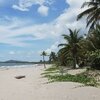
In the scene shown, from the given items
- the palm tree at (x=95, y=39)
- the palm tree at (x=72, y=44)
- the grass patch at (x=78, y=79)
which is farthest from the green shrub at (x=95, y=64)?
the palm tree at (x=72, y=44)

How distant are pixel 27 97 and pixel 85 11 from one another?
19793mm

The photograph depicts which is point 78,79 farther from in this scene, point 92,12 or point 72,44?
point 72,44

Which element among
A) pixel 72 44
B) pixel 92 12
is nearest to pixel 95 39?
pixel 92 12

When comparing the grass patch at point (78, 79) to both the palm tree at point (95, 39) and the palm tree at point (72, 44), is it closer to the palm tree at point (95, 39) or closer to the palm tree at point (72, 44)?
the palm tree at point (95, 39)

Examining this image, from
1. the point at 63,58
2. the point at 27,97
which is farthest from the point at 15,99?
the point at 63,58

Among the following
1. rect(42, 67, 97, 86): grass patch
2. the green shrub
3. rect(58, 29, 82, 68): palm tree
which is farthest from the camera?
rect(58, 29, 82, 68): palm tree

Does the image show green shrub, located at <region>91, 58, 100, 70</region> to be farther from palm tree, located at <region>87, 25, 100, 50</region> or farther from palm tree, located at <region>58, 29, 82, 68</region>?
palm tree, located at <region>58, 29, 82, 68</region>

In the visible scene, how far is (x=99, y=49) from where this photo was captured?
29.2 meters

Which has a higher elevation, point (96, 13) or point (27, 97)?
point (96, 13)

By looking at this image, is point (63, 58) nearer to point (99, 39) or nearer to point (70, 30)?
point (70, 30)

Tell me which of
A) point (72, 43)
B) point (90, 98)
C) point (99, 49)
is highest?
point (72, 43)

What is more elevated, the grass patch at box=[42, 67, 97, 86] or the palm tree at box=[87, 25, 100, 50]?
the palm tree at box=[87, 25, 100, 50]

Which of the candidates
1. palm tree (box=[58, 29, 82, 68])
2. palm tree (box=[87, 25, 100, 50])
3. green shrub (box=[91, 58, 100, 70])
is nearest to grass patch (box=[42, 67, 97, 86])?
palm tree (box=[87, 25, 100, 50])

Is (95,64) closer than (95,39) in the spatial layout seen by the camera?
No
